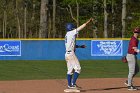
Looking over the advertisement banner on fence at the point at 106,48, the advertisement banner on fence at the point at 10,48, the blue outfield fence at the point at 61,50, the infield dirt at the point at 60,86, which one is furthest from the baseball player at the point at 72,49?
the advertisement banner on fence at the point at 106,48

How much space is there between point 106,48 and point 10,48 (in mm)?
6056

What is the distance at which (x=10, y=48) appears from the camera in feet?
97.1

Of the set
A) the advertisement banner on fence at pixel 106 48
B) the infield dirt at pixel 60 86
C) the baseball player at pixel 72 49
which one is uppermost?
the baseball player at pixel 72 49

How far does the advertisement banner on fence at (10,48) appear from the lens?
2952 centimetres

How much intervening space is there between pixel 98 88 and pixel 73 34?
7.36 ft

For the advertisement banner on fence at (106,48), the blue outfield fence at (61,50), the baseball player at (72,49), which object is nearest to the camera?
the baseball player at (72,49)

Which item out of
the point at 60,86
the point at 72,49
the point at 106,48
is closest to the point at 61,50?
the point at 106,48

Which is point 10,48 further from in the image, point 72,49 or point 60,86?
point 72,49

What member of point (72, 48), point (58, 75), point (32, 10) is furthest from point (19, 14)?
point (72, 48)

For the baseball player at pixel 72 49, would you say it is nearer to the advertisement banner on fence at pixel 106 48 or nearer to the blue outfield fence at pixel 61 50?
the blue outfield fence at pixel 61 50

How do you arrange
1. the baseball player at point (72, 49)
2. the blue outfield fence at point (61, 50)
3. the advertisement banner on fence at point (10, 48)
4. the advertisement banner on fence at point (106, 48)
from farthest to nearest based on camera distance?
the advertisement banner on fence at point (106, 48)
the blue outfield fence at point (61, 50)
the advertisement banner on fence at point (10, 48)
the baseball player at point (72, 49)

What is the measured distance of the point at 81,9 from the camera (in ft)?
245

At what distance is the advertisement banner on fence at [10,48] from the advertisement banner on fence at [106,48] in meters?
4.68

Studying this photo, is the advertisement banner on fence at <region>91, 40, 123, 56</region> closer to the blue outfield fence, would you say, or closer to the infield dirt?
the blue outfield fence
